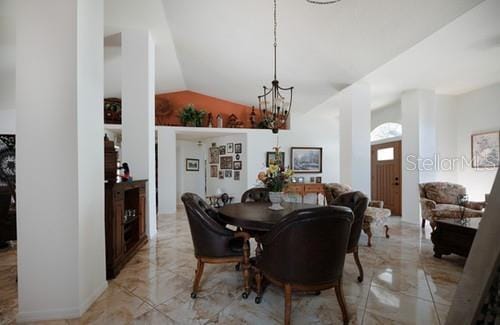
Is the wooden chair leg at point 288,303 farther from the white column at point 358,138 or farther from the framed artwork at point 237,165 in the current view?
the framed artwork at point 237,165

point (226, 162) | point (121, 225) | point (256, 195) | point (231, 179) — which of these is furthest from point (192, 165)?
point (121, 225)

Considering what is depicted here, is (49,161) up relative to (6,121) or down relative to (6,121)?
down

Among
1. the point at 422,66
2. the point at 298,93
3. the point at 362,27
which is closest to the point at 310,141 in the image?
the point at 298,93

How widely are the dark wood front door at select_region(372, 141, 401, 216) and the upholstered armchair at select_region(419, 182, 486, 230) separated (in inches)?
52.2

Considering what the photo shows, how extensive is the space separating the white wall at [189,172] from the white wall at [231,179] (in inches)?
10.8

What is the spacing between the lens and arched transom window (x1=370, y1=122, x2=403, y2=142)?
6.24 meters

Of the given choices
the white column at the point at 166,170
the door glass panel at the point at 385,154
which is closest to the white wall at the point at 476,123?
the door glass panel at the point at 385,154

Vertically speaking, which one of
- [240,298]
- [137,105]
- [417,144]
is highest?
[137,105]

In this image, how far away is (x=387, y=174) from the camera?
6473 mm

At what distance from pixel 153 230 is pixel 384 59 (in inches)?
189

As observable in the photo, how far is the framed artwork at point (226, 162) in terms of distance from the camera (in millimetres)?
7648

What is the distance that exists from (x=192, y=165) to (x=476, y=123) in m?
7.60

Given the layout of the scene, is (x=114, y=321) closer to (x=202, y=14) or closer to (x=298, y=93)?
(x=202, y=14)

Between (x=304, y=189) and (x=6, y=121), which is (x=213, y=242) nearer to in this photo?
(x=304, y=189)
